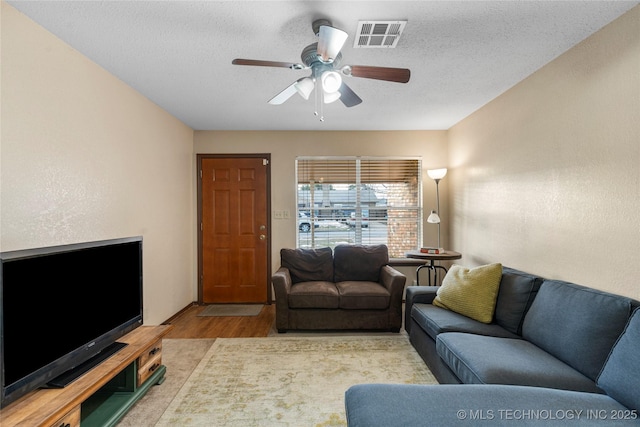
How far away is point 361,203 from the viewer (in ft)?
14.6

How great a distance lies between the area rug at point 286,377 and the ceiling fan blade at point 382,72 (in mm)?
2112

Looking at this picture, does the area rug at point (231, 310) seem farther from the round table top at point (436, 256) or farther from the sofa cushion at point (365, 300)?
the round table top at point (436, 256)

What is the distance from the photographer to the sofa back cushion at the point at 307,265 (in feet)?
12.2

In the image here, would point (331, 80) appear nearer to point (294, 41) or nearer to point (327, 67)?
point (327, 67)

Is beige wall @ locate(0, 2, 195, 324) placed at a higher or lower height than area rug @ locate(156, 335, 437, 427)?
higher

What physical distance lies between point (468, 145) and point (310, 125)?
197 cm

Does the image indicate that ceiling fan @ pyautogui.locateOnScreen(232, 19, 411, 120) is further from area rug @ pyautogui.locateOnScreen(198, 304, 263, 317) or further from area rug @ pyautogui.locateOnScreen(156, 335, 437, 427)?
area rug @ pyautogui.locateOnScreen(198, 304, 263, 317)

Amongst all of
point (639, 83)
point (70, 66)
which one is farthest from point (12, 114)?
point (639, 83)

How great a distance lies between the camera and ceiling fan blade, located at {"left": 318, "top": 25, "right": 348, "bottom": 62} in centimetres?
156

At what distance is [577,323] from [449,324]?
76 centimetres

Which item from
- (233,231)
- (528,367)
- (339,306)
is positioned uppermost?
(233,231)

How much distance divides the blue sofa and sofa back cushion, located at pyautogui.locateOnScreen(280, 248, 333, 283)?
1.53 meters

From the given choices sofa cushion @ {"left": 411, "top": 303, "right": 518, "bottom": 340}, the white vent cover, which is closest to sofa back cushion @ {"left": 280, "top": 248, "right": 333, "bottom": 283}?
sofa cushion @ {"left": 411, "top": 303, "right": 518, "bottom": 340}

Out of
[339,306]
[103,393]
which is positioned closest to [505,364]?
[339,306]
